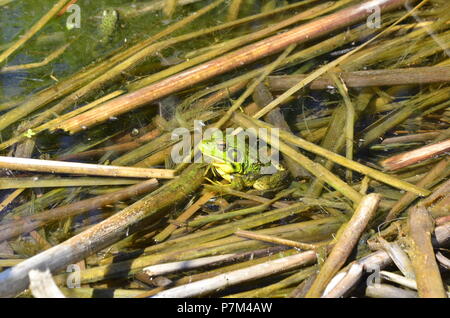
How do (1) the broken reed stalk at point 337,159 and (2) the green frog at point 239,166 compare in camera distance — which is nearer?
(1) the broken reed stalk at point 337,159

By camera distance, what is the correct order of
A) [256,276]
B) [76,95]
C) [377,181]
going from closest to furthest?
[256,276], [377,181], [76,95]

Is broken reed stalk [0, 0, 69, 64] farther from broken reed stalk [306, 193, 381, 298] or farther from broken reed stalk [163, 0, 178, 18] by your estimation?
broken reed stalk [306, 193, 381, 298]

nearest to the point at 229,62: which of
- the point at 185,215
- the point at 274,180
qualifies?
the point at 274,180

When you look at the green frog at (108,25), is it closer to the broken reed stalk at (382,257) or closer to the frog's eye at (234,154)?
the frog's eye at (234,154)

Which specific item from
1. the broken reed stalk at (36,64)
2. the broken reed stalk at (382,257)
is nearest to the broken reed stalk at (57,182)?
the broken reed stalk at (36,64)

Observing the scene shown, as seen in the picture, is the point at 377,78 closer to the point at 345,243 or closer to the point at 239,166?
the point at 239,166

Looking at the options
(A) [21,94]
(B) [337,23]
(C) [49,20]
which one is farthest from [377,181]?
(C) [49,20]

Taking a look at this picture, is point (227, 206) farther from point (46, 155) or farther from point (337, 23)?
point (337, 23)

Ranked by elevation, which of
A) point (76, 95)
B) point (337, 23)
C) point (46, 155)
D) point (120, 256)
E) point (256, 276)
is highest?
point (337, 23)
